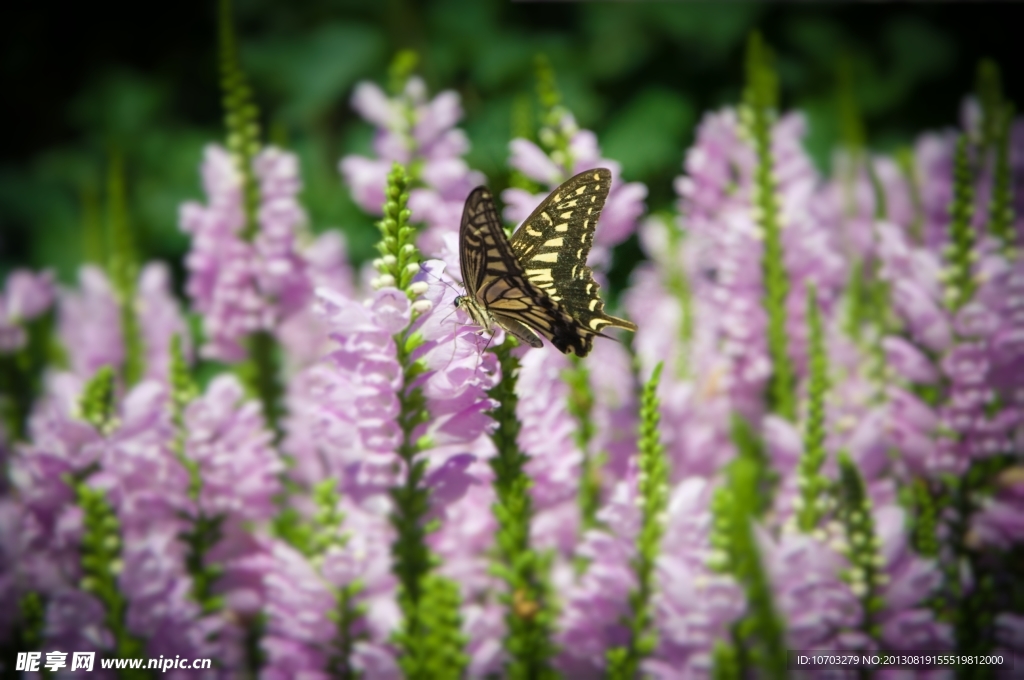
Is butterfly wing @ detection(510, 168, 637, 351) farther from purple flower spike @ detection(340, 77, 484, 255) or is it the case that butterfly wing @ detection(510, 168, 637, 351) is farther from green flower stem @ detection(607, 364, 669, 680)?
purple flower spike @ detection(340, 77, 484, 255)

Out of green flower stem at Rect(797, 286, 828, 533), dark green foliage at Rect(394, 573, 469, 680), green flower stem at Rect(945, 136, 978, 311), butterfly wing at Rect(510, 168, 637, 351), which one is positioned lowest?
dark green foliage at Rect(394, 573, 469, 680)

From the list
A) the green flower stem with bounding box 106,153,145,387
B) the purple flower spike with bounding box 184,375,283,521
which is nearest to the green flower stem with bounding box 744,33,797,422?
the purple flower spike with bounding box 184,375,283,521

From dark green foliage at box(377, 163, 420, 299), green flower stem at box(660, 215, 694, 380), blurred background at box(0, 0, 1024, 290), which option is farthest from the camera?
blurred background at box(0, 0, 1024, 290)

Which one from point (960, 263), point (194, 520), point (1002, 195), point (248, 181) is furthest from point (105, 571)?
point (1002, 195)

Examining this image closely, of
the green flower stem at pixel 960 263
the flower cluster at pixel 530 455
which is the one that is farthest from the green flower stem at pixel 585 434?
the green flower stem at pixel 960 263

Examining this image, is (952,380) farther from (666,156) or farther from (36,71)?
(36,71)

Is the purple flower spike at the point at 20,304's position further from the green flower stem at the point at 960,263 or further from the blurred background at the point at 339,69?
the green flower stem at the point at 960,263

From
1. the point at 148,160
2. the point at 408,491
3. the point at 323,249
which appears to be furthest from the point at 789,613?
the point at 148,160
